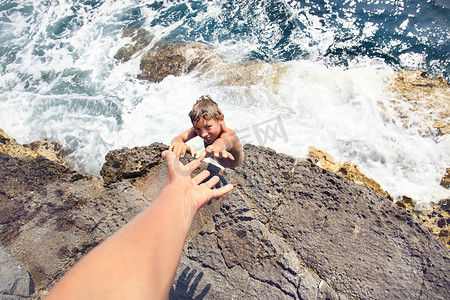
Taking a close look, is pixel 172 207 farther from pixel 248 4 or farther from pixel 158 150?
pixel 248 4

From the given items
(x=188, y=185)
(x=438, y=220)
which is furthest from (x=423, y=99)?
(x=188, y=185)

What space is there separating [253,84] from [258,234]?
12.3 ft

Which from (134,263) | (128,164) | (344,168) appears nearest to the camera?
(134,263)

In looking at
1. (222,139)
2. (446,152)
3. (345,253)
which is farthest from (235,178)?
(446,152)

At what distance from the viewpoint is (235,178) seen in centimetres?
285

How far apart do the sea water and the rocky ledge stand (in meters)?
1.76

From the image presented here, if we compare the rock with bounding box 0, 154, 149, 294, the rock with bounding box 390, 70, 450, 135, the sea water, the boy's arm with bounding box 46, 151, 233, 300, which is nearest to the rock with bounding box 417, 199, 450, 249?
the sea water

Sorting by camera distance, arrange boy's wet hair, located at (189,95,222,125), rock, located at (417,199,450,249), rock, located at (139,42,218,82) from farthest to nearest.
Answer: rock, located at (139,42,218,82), rock, located at (417,199,450,249), boy's wet hair, located at (189,95,222,125)

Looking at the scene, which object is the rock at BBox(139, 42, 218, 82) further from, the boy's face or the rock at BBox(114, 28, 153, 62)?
the boy's face

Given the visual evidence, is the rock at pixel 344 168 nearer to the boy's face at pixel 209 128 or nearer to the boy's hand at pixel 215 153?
the boy's face at pixel 209 128

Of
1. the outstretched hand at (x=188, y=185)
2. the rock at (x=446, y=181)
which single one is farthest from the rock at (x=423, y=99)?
the outstretched hand at (x=188, y=185)

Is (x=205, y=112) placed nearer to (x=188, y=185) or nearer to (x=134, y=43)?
(x=188, y=185)

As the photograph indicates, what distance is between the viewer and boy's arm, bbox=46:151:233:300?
44.2 inches

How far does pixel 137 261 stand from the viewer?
4.01 feet
